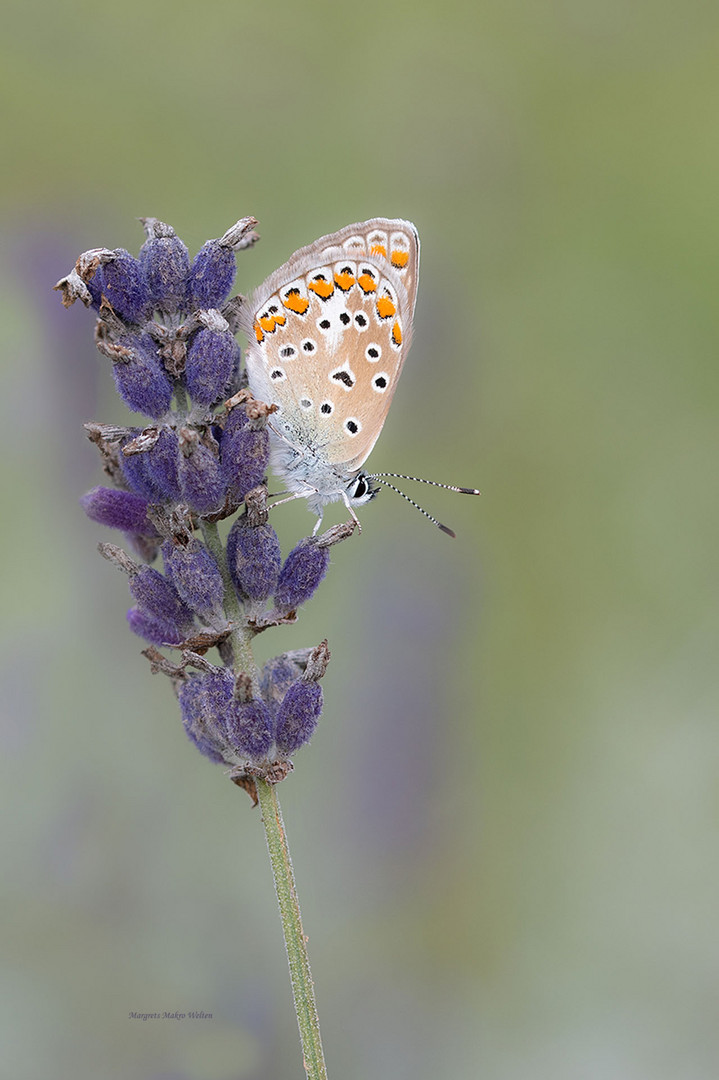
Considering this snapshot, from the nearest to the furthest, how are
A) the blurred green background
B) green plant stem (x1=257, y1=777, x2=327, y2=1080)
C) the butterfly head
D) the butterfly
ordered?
green plant stem (x1=257, y1=777, x2=327, y2=1080), the butterfly, the butterfly head, the blurred green background

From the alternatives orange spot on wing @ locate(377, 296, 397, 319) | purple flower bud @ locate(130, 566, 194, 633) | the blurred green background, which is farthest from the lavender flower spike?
the blurred green background

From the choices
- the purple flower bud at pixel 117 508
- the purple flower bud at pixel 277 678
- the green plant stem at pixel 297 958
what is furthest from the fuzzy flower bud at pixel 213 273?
the green plant stem at pixel 297 958

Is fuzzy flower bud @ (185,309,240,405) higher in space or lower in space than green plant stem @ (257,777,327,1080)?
higher

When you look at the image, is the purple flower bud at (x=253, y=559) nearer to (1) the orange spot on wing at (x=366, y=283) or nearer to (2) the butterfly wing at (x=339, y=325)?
(2) the butterfly wing at (x=339, y=325)

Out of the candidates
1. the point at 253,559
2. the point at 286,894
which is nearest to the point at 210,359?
the point at 253,559

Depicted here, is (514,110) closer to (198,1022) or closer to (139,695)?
(139,695)

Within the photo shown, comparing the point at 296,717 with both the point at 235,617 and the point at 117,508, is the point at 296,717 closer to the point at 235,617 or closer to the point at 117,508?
the point at 235,617

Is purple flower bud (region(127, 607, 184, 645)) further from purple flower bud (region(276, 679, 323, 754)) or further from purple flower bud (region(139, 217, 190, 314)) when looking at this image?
purple flower bud (region(139, 217, 190, 314))
